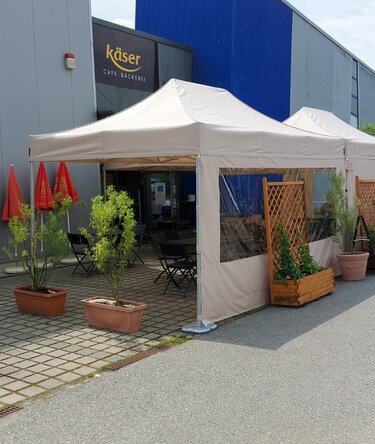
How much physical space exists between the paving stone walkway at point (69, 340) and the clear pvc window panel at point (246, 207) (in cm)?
101

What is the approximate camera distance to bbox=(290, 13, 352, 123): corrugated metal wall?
711 inches

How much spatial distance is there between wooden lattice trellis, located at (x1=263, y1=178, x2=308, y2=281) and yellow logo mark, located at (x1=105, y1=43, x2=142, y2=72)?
6.06m

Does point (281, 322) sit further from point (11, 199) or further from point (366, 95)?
point (366, 95)

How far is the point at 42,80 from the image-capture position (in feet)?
32.6

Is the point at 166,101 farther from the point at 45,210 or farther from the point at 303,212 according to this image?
the point at 45,210

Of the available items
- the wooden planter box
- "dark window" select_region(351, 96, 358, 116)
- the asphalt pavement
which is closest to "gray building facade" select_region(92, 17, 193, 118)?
the wooden planter box

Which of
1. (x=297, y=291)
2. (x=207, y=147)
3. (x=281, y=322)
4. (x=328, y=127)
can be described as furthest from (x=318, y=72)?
(x=281, y=322)

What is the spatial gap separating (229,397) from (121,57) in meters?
9.56

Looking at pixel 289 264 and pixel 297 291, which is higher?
pixel 289 264

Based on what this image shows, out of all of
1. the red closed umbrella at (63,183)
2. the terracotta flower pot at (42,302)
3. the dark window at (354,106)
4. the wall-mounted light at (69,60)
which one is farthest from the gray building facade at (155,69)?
the dark window at (354,106)

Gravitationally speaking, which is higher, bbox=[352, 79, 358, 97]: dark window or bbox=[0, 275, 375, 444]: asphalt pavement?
bbox=[352, 79, 358, 97]: dark window

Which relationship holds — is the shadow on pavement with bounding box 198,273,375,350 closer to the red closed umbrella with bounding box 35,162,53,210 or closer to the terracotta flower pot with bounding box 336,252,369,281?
the terracotta flower pot with bounding box 336,252,369,281

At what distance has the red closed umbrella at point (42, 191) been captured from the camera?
9500 millimetres

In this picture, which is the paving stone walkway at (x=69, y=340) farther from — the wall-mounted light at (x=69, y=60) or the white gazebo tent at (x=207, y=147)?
the wall-mounted light at (x=69, y=60)
